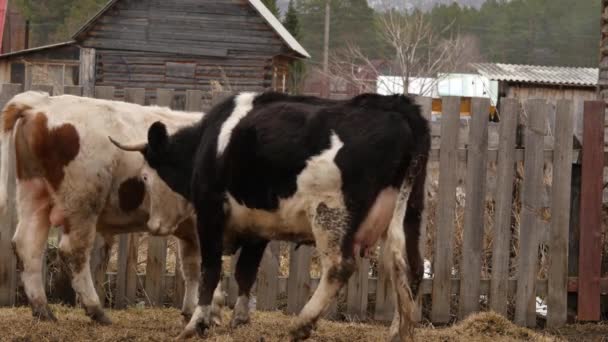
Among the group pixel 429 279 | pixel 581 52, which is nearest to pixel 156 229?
pixel 429 279

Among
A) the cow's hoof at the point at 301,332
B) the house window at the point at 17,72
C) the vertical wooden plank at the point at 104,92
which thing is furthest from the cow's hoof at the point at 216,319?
the house window at the point at 17,72

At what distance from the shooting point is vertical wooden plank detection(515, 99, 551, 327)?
875cm

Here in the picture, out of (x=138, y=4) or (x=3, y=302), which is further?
(x=138, y=4)

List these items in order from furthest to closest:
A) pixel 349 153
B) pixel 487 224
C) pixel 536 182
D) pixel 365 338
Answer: pixel 487 224 < pixel 536 182 < pixel 365 338 < pixel 349 153

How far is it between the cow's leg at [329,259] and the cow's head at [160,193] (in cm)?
164

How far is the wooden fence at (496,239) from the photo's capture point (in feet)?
28.6

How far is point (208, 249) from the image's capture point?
7078 mm

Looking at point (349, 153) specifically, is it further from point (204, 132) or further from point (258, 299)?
point (258, 299)

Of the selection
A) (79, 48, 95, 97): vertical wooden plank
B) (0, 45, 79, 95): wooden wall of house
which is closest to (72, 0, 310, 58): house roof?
(79, 48, 95, 97): vertical wooden plank

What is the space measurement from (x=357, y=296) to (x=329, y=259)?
2555mm

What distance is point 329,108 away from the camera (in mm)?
6734

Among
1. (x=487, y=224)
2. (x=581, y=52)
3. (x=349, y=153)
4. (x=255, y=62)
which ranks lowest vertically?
(x=487, y=224)

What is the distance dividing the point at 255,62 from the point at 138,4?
17.5ft

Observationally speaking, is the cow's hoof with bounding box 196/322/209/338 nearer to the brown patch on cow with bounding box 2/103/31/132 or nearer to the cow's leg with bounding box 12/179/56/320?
the cow's leg with bounding box 12/179/56/320
